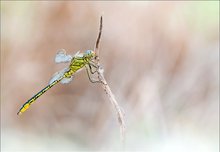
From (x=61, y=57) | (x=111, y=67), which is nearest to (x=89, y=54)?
(x=61, y=57)

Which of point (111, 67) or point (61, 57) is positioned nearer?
point (61, 57)

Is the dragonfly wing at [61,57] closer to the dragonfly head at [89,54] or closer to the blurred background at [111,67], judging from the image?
the dragonfly head at [89,54]

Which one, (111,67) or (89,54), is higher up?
(111,67)

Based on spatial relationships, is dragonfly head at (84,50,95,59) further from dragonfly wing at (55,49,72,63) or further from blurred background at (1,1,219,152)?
blurred background at (1,1,219,152)

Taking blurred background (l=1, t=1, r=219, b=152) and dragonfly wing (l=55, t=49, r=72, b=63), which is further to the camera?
blurred background (l=1, t=1, r=219, b=152)

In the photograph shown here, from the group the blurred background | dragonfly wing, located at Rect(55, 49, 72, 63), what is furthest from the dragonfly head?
the blurred background

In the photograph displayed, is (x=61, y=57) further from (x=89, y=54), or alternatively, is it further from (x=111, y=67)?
(x=111, y=67)

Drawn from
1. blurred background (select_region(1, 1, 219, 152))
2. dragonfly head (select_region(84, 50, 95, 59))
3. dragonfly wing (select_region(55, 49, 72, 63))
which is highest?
blurred background (select_region(1, 1, 219, 152))

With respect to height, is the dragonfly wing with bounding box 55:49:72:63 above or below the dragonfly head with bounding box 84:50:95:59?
above

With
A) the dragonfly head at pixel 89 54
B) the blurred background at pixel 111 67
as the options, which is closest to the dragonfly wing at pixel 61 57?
the dragonfly head at pixel 89 54
